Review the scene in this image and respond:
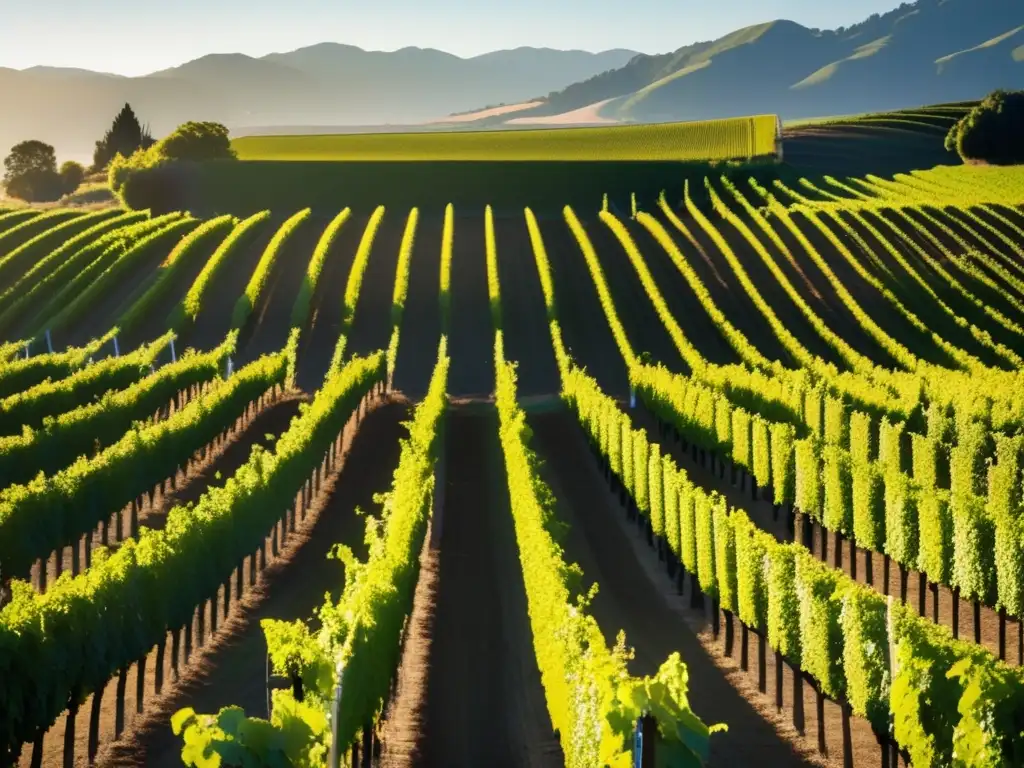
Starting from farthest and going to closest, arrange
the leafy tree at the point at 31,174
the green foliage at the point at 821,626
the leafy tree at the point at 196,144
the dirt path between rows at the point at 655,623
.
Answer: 1. the leafy tree at the point at 31,174
2. the leafy tree at the point at 196,144
3. the dirt path between rows at the point at 655,623
4. the green foliage at the point at 821,626

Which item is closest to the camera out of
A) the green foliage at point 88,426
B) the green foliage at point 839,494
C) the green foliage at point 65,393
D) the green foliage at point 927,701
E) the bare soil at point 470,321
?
the green foliage at point 927,701

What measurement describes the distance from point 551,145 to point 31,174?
182 ft

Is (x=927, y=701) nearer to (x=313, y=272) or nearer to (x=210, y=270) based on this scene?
(x=313, y=272)

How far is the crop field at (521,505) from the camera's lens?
2058 centimetres

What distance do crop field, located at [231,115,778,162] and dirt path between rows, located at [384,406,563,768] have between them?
8531cm

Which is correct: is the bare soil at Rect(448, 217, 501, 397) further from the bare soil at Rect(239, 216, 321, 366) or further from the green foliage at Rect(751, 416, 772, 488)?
the green foliage at Rect(751, 416, 772, 488)

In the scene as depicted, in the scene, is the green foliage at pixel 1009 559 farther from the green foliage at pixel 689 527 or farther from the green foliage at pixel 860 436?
the green foliage at pixel 860 436

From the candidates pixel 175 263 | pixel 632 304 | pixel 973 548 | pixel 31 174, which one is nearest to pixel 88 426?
pixel 973 548

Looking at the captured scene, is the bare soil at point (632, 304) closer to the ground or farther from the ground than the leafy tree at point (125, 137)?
closer to the ground

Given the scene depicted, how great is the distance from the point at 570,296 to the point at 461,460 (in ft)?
103

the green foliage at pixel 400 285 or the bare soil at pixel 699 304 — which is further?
the bare soil at pixel 699 304

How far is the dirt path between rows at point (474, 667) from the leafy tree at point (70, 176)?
120 metres

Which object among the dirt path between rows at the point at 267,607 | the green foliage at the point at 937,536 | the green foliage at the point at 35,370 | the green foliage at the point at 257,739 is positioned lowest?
the dirt path between rows at the point at 267,607

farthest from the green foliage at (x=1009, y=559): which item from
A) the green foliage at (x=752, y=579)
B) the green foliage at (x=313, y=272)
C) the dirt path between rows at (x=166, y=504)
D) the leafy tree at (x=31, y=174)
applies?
the leafy tree at (x=31, y=174)
